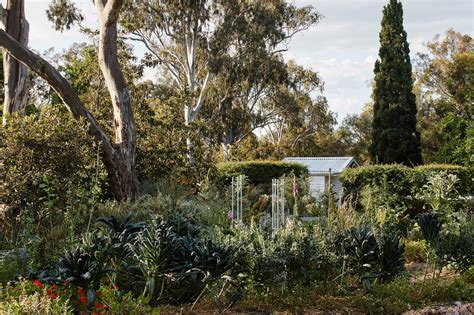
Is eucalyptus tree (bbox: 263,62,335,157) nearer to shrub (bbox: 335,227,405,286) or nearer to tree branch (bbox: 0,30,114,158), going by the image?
tree branch (bbox: 0,30,114,158)

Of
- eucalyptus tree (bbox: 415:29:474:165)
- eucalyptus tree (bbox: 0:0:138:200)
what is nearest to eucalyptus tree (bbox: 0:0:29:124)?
eucalyptus tree (bbox: 0:0:138:200)

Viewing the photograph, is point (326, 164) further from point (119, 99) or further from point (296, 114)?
point (119, 99)

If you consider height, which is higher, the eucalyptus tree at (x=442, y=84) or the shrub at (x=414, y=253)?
the eucalyptus tree at (x=442, y=84)

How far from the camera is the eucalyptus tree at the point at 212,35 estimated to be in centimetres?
2455

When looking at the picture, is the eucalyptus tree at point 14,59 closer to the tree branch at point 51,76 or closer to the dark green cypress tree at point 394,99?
the tree branch at point 51,76

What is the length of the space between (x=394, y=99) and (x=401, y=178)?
37.0ft

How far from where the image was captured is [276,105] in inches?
1324

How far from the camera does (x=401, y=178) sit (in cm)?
1485

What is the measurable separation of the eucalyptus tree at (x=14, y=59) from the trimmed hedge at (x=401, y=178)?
27.1ft

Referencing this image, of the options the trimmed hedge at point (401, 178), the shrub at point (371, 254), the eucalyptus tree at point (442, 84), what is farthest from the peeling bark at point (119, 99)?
the eucalyptus tree at point (442, 84)

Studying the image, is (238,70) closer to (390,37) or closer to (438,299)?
(390,37)

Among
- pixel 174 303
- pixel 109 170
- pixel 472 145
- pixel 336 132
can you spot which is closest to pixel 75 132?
pixel 109 170

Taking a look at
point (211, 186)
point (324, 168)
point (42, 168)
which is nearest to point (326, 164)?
point (324, 168)

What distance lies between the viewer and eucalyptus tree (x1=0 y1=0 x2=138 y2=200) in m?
11.9
